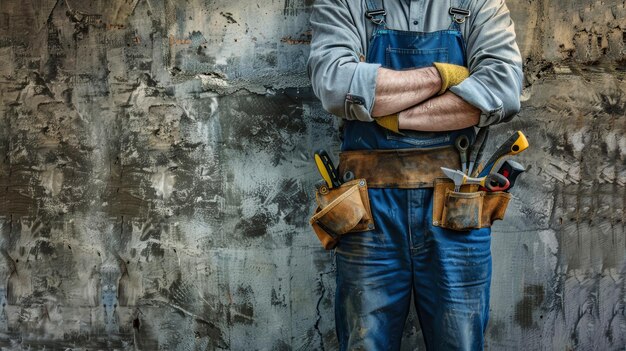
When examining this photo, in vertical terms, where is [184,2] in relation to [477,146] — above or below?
above

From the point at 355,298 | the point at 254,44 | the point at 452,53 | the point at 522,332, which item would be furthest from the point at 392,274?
the point at 254,44

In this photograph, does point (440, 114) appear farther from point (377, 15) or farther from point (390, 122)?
point (377, 15)

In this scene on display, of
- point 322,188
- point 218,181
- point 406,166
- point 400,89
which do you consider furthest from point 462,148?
point 218,181

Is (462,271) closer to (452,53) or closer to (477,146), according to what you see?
(477,146)

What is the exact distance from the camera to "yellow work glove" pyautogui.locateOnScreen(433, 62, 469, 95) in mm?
2361

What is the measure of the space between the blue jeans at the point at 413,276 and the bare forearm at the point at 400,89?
32 centimetres

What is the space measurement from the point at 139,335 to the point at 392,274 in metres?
1.66

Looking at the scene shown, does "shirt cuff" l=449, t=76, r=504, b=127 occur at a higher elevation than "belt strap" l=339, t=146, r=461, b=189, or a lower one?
higher

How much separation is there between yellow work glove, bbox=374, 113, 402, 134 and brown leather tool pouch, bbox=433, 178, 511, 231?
249 millimetres

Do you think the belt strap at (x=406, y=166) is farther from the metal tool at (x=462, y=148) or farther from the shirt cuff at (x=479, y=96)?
the shirt cuff at (x=479, y=96)

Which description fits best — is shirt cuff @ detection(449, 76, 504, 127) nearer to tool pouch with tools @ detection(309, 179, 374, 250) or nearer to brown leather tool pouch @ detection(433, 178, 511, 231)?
brown leather tool pouch @ detection(433, 178, 511, 231)

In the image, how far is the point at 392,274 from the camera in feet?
8.11

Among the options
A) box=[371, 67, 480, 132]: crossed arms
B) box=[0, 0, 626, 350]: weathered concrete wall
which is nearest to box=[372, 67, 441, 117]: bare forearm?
box=[371, 67, 480, 132]: crossed arms

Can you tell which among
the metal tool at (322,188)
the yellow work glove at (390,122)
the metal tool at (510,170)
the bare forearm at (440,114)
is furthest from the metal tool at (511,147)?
the metal tool at (322,188)
